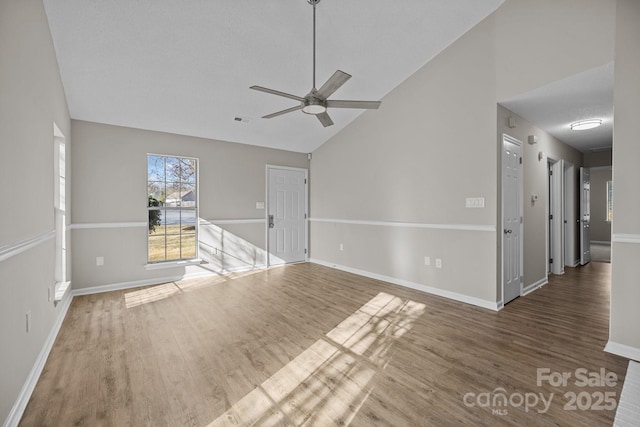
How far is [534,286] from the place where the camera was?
4.26 metres

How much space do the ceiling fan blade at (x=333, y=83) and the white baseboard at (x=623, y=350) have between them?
10.5 feet

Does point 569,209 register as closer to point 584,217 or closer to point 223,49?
point 584,217

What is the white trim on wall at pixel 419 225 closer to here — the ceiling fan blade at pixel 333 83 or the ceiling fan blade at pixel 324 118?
the ceiling fan blade at pixel 324 118

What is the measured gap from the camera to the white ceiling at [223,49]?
8.93 ft

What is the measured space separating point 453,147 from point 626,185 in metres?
1.75

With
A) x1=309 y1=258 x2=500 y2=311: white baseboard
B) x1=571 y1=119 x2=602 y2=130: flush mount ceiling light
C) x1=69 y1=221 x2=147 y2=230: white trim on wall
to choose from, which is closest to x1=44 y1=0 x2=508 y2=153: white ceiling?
x1=69 y1=221 x2=147 y2=230: white trim on wall

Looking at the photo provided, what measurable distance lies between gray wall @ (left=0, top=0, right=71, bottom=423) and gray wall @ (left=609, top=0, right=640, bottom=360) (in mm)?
4373

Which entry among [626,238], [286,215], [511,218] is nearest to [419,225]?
[511,218]

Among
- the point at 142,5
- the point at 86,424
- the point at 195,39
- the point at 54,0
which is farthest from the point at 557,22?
the point at 86,424

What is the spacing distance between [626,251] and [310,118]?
427cm

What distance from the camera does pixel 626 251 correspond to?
95.5 inches

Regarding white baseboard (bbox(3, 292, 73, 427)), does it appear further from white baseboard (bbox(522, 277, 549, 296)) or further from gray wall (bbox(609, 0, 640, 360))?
white baseboard (bbox(522, 277, 549, 296))

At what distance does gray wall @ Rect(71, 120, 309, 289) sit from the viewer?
416 cm

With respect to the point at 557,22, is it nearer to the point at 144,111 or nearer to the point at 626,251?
the point at 626,251
